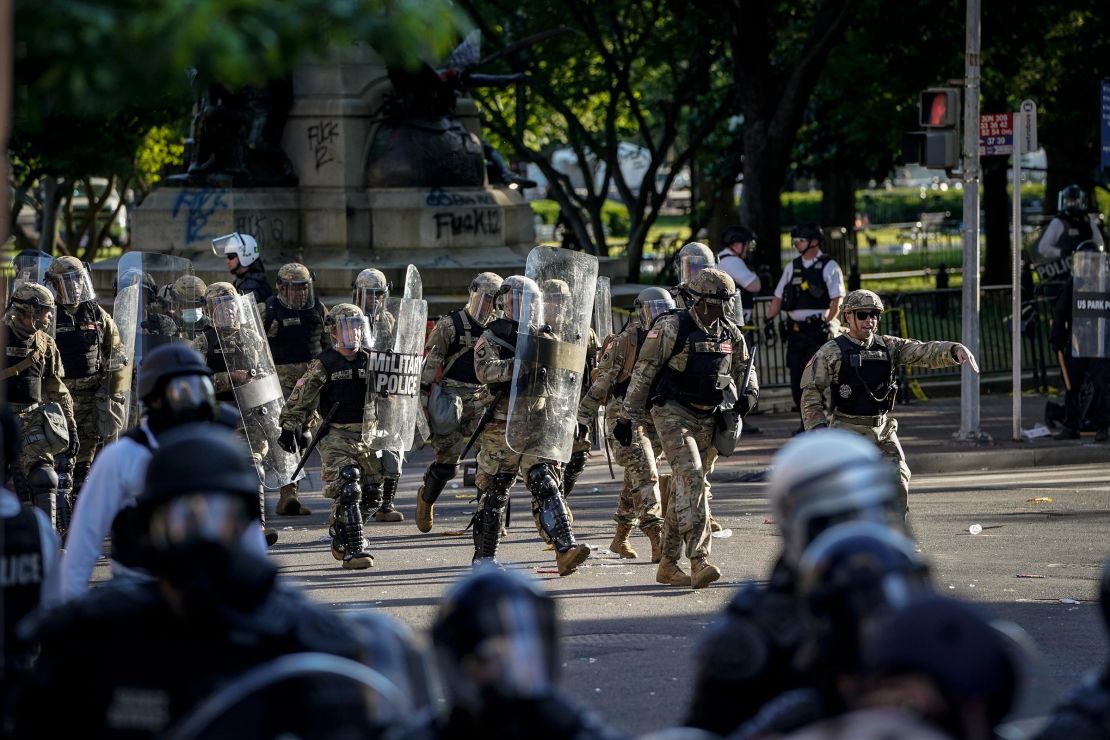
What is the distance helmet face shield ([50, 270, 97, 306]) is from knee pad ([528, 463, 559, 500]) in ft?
11.6

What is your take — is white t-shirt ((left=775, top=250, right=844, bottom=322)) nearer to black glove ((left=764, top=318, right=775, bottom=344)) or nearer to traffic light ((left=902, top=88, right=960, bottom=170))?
traffic light ((left=902, top=88, right=960, bottom=170))

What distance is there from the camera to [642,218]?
97.3ft

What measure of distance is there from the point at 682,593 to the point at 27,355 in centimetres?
418

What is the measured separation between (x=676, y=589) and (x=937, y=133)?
282 inches

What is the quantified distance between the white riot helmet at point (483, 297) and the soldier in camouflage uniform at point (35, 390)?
8.51 ft

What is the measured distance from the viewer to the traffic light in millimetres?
15648

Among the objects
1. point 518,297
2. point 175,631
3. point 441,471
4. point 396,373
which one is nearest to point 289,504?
point 441,471

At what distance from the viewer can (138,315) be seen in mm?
12430

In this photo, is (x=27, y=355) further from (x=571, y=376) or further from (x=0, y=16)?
(x=0, y=16)

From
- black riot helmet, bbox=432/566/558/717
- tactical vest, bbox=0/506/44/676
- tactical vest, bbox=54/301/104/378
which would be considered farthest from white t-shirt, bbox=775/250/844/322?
black riot helmet, bbox=432/566/558/717

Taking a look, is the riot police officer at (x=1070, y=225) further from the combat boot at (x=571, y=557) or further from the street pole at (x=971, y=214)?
the combat boot at (x=571, y=557)

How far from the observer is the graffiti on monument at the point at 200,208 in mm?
19625

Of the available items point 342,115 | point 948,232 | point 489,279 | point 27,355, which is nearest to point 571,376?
point 489,279

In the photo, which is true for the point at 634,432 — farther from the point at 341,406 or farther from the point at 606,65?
the point at 606,65
